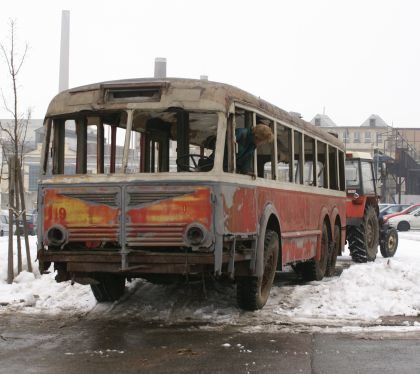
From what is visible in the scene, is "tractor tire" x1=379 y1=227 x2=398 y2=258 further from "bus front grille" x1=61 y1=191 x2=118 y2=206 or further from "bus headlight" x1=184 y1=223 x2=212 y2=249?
"bus front grille" x1=61 y1=191 x2=118 y2=206

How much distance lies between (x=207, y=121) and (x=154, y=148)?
1573 millimetres

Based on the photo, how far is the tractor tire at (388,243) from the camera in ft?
61.7

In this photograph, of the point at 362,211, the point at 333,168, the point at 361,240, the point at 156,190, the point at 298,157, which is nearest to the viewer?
the point at 156,190

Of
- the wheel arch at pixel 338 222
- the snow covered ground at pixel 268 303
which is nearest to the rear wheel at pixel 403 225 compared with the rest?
the wheel arch at pixel 338 222

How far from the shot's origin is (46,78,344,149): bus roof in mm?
8031

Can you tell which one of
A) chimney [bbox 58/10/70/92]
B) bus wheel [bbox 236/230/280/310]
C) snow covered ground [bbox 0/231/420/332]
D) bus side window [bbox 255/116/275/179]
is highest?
chimney [bbox 58/10/70/92]

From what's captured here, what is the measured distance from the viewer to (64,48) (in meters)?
70.6

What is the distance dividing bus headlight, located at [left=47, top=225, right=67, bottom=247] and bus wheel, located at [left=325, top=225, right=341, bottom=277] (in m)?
6.63

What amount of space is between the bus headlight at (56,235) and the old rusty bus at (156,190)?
11 mm

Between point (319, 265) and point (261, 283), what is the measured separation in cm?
365

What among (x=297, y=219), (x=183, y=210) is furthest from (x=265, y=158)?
(x=183, y=210)

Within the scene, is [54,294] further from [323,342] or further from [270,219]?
[323,342]

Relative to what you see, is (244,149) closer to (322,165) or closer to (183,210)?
(183,210)

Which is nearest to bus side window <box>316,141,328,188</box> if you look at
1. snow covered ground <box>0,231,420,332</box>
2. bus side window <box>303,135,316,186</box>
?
bus side window <box>303,135,316,186</box>
